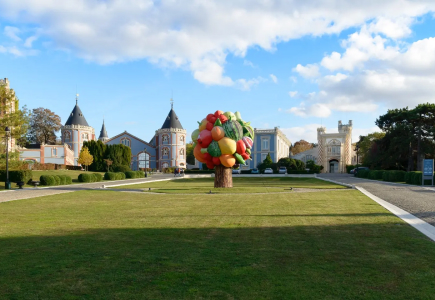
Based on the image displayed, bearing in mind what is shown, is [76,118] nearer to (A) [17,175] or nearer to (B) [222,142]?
(A) [17,175]

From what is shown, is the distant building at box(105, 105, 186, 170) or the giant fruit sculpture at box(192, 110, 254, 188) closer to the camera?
the giant fruit sculpture at box(192, 110, 254, 188)

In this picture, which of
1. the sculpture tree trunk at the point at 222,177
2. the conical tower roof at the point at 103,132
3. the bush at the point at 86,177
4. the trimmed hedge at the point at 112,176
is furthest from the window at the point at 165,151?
the sculpture tree trunk at the point at 222,177

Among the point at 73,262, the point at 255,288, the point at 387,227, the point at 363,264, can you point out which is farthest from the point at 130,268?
the point at 387,227

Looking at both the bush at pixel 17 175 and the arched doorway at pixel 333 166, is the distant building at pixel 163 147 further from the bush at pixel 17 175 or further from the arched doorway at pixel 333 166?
the bush at pixel 17 175

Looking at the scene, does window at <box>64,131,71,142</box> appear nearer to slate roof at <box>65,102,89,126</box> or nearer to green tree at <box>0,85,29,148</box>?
slate roof at <box>65,102,89,126</box>

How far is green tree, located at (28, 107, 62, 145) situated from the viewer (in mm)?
77438

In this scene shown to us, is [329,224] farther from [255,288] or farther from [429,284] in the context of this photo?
[255,288]

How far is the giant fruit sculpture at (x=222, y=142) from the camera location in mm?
22438

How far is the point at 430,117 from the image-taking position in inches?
1666

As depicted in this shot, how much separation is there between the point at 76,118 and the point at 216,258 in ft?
257

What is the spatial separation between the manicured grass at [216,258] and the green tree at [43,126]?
75.5m

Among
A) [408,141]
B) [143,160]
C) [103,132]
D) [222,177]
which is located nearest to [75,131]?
[143,160]

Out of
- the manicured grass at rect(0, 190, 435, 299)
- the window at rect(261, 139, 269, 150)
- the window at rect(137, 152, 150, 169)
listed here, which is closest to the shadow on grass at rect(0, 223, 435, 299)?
the manicured grass at rect(0, 190, 435, 299)

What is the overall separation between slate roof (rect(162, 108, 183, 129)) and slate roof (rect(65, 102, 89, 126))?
57.8 feet
